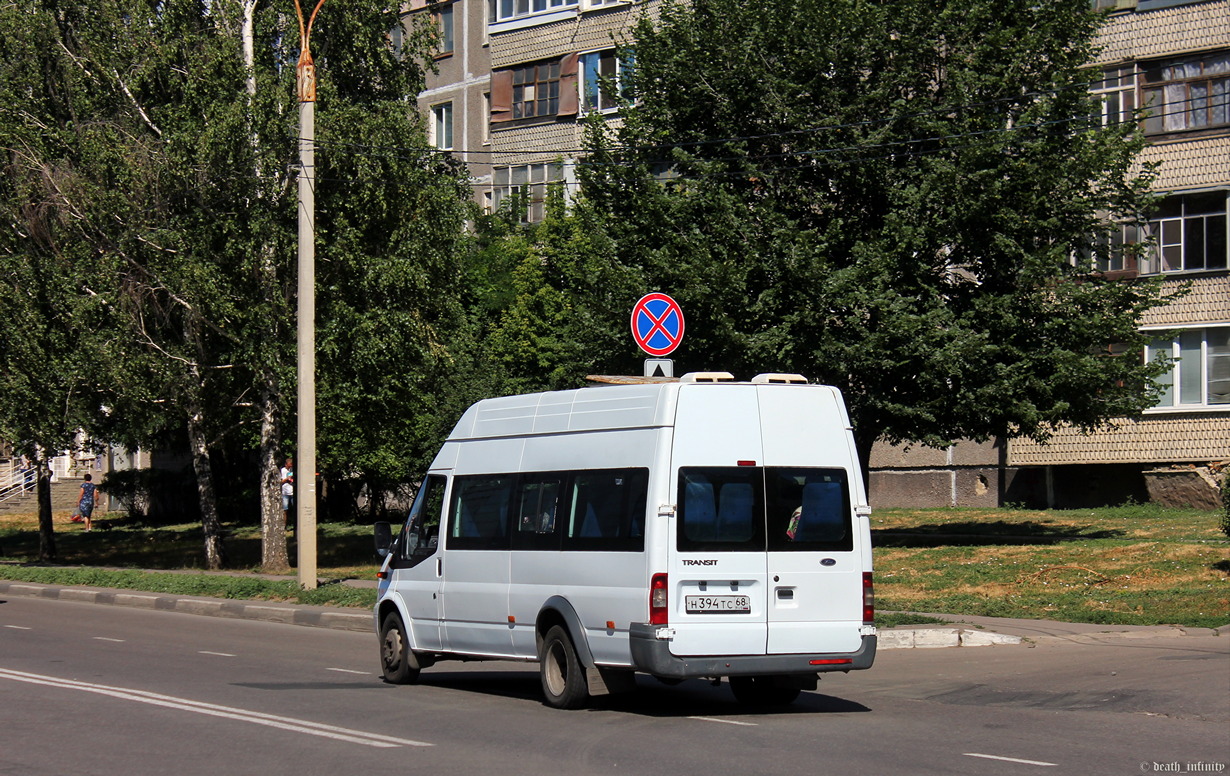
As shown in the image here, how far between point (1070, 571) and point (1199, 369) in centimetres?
1324

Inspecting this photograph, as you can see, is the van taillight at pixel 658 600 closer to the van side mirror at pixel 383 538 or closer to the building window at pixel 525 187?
the van side mirror at pixel 383 538

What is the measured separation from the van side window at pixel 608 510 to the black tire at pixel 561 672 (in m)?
0.75

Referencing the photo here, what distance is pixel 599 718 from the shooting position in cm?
1026

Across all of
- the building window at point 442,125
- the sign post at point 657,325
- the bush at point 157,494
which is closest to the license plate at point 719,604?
the sign post at point 657,325

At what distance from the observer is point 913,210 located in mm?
23766

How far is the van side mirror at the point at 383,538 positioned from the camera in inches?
505

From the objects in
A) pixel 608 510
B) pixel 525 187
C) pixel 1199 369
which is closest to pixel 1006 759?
pixel 608 510

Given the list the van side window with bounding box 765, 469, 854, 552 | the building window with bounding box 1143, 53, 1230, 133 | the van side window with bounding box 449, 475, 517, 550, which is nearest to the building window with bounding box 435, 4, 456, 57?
the building window with bounding box 1143, 53, 1230, 133

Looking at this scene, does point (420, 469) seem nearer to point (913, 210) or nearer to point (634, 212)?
point (634, 212)

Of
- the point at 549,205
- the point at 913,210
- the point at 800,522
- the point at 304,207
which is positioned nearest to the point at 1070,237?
the point at 913,210

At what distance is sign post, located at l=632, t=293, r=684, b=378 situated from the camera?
17.0m

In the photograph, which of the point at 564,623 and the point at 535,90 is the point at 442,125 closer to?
the point at 535,90

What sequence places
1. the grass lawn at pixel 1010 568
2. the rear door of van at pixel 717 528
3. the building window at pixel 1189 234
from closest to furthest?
the rear door of van at pixel 717 528 < the grass lawn at pixel 1010 568 < the building window at pixel 1189 234

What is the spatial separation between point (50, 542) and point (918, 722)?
2708cm
